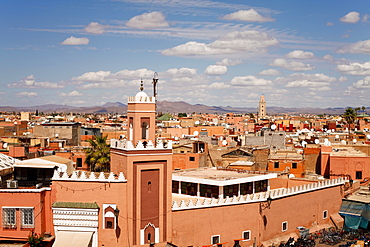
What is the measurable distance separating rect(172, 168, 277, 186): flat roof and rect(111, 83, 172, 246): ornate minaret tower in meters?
4.52

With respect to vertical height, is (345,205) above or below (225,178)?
below

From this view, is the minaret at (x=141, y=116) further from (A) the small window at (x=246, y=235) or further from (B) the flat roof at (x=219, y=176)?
(A) the small window at (x=246, y=235)

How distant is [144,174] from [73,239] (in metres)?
4.39

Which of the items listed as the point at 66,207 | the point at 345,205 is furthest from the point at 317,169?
the point at 66,207

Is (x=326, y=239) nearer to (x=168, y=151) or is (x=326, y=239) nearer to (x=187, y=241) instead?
(x=187, y=241)

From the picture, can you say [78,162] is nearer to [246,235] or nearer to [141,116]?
[246,235]

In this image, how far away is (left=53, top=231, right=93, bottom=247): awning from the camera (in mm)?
21141

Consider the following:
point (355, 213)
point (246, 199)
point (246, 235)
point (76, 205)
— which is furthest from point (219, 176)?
point (355, 213)

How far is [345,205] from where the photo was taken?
33.0m

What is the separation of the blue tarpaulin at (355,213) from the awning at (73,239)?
18.8 meters

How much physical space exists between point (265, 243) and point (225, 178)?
4321mm

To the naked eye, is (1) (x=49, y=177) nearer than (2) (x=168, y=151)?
No

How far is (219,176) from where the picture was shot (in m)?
28.5

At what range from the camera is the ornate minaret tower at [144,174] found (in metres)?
21.6
